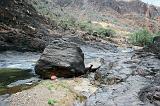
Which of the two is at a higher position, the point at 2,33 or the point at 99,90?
the point at 2,33

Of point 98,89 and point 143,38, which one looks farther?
point 143,38

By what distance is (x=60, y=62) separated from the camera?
2020 centimetres

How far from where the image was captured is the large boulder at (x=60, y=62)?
1992 cm

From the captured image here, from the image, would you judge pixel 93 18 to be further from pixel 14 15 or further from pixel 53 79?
pixel 53 79

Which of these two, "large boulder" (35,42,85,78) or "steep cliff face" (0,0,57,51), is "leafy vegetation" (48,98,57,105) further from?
"steep cliff face" (0,0,57,51)

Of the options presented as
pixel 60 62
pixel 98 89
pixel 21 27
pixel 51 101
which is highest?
pixel 21 27

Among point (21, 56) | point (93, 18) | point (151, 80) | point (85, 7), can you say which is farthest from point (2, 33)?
point (85, 7)

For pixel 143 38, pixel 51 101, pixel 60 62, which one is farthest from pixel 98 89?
pixel 143 38

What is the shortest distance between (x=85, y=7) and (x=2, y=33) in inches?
2767

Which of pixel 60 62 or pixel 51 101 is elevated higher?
pixel 60 62

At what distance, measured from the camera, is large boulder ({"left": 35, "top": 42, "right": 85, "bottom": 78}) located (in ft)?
65.4

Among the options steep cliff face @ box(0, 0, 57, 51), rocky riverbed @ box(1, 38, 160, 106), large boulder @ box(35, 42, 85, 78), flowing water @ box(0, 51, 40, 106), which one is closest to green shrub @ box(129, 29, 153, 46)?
steep cliff face @ box(0, 0, 57, 51)

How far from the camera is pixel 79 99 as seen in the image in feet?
52.0

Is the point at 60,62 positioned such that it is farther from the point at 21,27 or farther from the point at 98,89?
the point at 21,27
